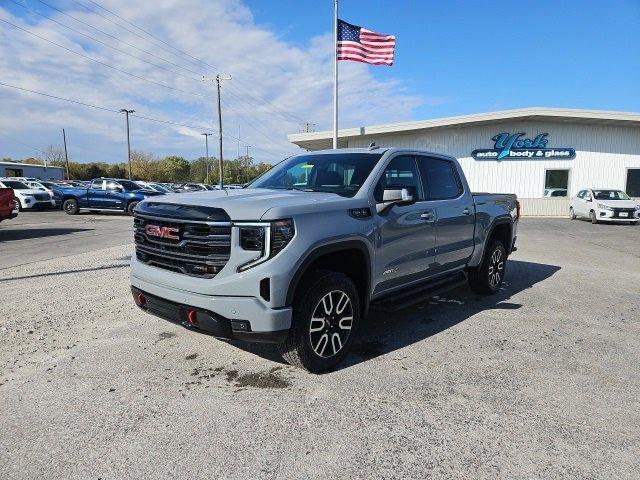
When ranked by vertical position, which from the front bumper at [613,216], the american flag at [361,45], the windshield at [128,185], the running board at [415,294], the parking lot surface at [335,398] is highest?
the american flag at [361,45]

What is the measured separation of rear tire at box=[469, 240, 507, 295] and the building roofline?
18207 millimetres

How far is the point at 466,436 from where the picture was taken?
2.87 meters

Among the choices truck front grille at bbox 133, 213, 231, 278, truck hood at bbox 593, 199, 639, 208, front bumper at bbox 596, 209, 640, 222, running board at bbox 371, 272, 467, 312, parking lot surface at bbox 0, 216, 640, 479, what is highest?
truck front grille at bbox 133, 213, 231, 278

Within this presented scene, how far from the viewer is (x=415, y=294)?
468 cm

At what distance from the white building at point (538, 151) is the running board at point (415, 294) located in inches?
778

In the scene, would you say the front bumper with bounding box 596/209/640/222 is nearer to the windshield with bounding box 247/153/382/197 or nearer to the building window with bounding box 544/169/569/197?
the building window with bounding box 544/169/569/197

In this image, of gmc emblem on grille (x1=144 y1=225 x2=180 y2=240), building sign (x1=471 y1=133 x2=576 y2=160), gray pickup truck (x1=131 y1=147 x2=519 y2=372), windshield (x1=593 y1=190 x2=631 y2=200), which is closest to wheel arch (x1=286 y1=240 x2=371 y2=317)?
gray pickup truck (x1=131 y1=147 x2=519 y2=372)

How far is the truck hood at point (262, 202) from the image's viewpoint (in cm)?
331

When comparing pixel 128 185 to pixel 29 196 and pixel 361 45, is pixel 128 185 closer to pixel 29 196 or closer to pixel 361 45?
pixel 29 196

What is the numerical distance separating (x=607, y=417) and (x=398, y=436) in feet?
4.92

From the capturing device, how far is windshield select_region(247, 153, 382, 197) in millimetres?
4270

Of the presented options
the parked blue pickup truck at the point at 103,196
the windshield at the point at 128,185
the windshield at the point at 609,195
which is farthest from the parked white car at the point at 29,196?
the windshield at the point at 609,195

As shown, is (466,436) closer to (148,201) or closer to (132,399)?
(132,399)

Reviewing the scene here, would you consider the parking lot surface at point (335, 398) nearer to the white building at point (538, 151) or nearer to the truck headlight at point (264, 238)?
the truck headlight at point (264, 238)
